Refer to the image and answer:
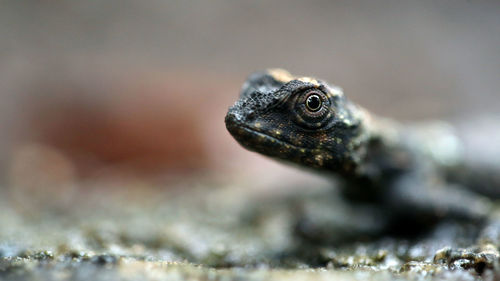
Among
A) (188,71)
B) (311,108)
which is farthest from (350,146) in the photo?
(188,71)

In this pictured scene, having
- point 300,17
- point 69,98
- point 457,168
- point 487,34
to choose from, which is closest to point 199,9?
point 300,17

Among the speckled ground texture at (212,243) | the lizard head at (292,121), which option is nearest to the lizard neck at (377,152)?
the lizard head at (292,121)

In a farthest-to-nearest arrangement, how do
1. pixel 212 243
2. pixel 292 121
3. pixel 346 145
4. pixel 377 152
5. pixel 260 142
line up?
1. pixel 377 152
2. pixel 212 243
3. pixel 346 145
4. pixel 292 121
5. pixel 260 142

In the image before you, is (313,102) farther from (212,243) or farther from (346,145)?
(212,243)

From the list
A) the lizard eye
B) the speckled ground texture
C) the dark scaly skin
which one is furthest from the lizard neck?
the speckled ground texture

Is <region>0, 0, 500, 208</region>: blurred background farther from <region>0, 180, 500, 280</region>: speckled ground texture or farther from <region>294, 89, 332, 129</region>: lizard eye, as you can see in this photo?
<region>294, 89, 332, 129</region>: lizard eye

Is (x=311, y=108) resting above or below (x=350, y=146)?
above

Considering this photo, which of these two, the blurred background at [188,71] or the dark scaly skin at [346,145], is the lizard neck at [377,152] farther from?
the blurred background at [188,71]

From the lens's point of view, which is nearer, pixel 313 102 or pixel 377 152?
pixel 313 102
